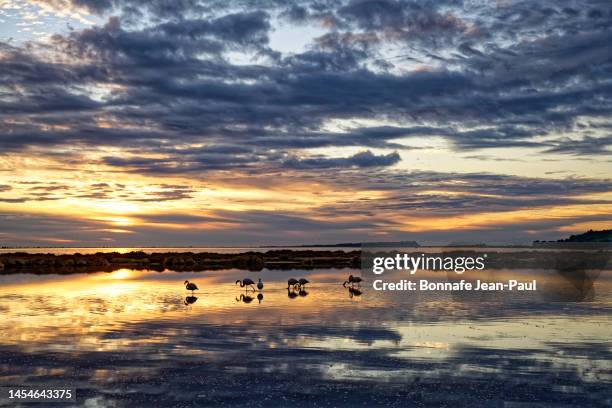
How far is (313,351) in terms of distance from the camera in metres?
18.9

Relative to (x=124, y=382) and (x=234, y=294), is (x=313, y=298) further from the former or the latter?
(x=124, y=382)

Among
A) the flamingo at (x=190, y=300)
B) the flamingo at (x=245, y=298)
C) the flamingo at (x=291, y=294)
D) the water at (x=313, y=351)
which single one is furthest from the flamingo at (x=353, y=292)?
the flamingo at (x=190, y=300)

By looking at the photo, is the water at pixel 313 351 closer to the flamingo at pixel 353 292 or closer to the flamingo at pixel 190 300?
the flamingo at pixel 190 300

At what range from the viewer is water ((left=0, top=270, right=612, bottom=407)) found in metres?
14.1

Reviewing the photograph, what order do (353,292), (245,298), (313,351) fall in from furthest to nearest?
(353,292) → (245,298) → (313,351)

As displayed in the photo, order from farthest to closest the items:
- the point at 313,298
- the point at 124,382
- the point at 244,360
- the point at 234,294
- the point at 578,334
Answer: the point at 234,294
the point at 313,298
the point at 578,334
the point at 244,360
the point at 124,382

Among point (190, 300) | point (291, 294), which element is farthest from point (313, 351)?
point (291, 294)

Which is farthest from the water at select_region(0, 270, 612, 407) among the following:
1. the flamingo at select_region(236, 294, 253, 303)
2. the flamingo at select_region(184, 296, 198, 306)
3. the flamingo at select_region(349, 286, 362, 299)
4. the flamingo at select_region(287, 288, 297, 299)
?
the flamingo at select_region(349, 286, 362, 299)

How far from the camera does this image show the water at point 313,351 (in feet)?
46.3

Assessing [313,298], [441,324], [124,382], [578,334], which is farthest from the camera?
[313,298]

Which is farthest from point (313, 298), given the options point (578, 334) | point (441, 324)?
point (578, 334)

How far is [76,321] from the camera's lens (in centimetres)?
2562

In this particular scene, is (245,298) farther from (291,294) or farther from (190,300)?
(291,294)

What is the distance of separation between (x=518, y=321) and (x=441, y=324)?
11.7 feet
